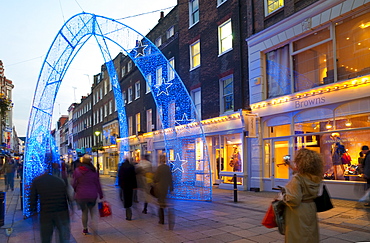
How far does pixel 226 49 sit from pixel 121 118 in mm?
8735

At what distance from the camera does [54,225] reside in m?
5.05

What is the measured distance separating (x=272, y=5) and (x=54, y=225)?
12816mm

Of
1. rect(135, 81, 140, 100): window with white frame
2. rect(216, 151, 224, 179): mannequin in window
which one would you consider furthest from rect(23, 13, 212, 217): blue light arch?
rect(135, 81, 140, 100): window with white frame

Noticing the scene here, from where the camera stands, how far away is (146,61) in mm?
14039

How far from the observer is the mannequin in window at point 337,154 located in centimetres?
1105

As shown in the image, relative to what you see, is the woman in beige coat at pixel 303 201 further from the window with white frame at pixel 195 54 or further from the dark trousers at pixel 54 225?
the window with white frame at pixel 195 54

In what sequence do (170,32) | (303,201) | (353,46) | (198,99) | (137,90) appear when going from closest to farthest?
(303,201)
(353,46)
(198,99)
(170,32)
(137,90)

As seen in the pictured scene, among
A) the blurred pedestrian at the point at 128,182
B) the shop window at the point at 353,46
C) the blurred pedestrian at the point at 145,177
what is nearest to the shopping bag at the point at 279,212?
the blurred pedestrian at the point at 128,182

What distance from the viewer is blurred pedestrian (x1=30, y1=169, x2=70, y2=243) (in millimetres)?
4957

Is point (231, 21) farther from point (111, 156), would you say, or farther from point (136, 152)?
point (111, 156)

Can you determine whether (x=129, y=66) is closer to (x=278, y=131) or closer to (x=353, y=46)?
(x=278, y=131)

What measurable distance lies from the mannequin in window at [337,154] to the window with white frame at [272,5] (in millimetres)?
6143

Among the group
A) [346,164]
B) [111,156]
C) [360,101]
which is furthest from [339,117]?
[111,156]

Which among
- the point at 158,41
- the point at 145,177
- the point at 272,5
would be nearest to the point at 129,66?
the point at 158,41
